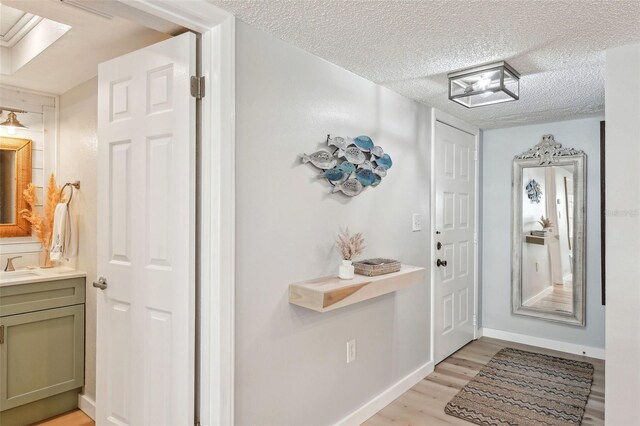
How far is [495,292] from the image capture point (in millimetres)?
4285

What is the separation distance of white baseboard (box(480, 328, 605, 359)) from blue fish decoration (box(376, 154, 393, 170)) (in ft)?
8.46

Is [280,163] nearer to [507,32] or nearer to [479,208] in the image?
[507,32]

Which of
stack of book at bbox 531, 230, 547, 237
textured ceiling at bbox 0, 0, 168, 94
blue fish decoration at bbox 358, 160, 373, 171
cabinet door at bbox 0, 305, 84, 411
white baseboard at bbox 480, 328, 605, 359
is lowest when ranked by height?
white baseboard at bbox 480, 328, 605, 359

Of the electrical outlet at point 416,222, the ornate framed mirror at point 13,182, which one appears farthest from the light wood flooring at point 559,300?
the ornate framed mirror at point 13,182

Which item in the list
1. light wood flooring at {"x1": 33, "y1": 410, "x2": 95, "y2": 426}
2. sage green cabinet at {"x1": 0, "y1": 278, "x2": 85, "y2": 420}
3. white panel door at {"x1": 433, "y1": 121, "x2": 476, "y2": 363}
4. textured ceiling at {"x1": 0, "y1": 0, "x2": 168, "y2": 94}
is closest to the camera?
textured ceiling at {"x1": 0, "y1": 0, "x2": 168, "y2": 94}

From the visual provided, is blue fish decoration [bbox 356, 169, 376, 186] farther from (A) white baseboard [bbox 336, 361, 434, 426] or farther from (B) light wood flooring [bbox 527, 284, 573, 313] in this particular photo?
(B) light wood flooring [bbox 527, 284, 573, 313]

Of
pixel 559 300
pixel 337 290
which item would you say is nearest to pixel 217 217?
pixel 337 290

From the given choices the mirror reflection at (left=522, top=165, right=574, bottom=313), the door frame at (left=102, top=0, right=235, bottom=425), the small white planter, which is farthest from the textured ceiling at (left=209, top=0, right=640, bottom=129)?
the mirror reflection at (left=522, top=165, right=574, bottom=313)

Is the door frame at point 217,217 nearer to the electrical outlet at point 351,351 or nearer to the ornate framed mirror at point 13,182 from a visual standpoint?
the electrical outlet at point 351,351

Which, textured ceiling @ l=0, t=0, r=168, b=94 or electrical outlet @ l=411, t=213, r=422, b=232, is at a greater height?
textured ceiling @ l=0, t=0, r=168, b=94

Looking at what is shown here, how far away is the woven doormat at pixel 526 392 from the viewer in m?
2.66

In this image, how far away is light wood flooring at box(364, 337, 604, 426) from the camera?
2615 millimetres

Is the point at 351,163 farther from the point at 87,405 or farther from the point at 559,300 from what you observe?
the point at 559,300

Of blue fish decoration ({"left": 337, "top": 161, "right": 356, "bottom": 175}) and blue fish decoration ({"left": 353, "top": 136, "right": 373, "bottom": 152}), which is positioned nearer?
blue fish decoration ({"left": 337, "top": 161, "right": 356, "bottom": 175})
